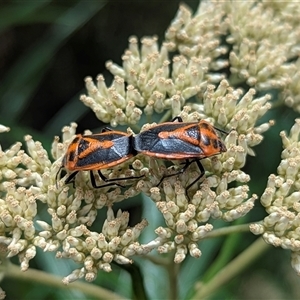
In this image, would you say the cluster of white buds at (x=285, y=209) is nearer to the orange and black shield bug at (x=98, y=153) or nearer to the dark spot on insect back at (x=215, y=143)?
the dark spot on insect back at (x=215, y=143)

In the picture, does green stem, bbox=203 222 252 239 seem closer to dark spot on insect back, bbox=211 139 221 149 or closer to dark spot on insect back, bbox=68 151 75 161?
dark spot on insect back, bbox=211 139 221 149

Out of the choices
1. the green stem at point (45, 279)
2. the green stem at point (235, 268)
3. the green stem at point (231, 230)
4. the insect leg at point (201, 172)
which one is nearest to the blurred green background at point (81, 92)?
the green stem at point (235, 268)

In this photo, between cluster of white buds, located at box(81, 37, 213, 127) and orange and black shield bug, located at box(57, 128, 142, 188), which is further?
cluster of white buds, located at box(81, 37, 213, 127)

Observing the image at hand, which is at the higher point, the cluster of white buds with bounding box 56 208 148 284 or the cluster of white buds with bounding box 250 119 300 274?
the cluster of white buds with bounding box 56 208 148 284

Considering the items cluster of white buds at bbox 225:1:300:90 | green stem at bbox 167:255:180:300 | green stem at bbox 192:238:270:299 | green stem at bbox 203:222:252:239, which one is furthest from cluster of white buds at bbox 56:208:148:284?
cluster of white buds at bbox 225:1:300:90

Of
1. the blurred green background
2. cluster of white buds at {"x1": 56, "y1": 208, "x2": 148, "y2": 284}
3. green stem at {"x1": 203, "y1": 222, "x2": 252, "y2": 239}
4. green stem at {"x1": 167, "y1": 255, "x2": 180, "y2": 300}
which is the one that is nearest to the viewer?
cluster of white buds at {"x1": 56, "y1": 208, "x2": 148, "y2": 284}

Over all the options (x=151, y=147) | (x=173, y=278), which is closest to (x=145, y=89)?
(x=151, y=147)

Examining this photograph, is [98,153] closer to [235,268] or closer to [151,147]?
[151,147]
